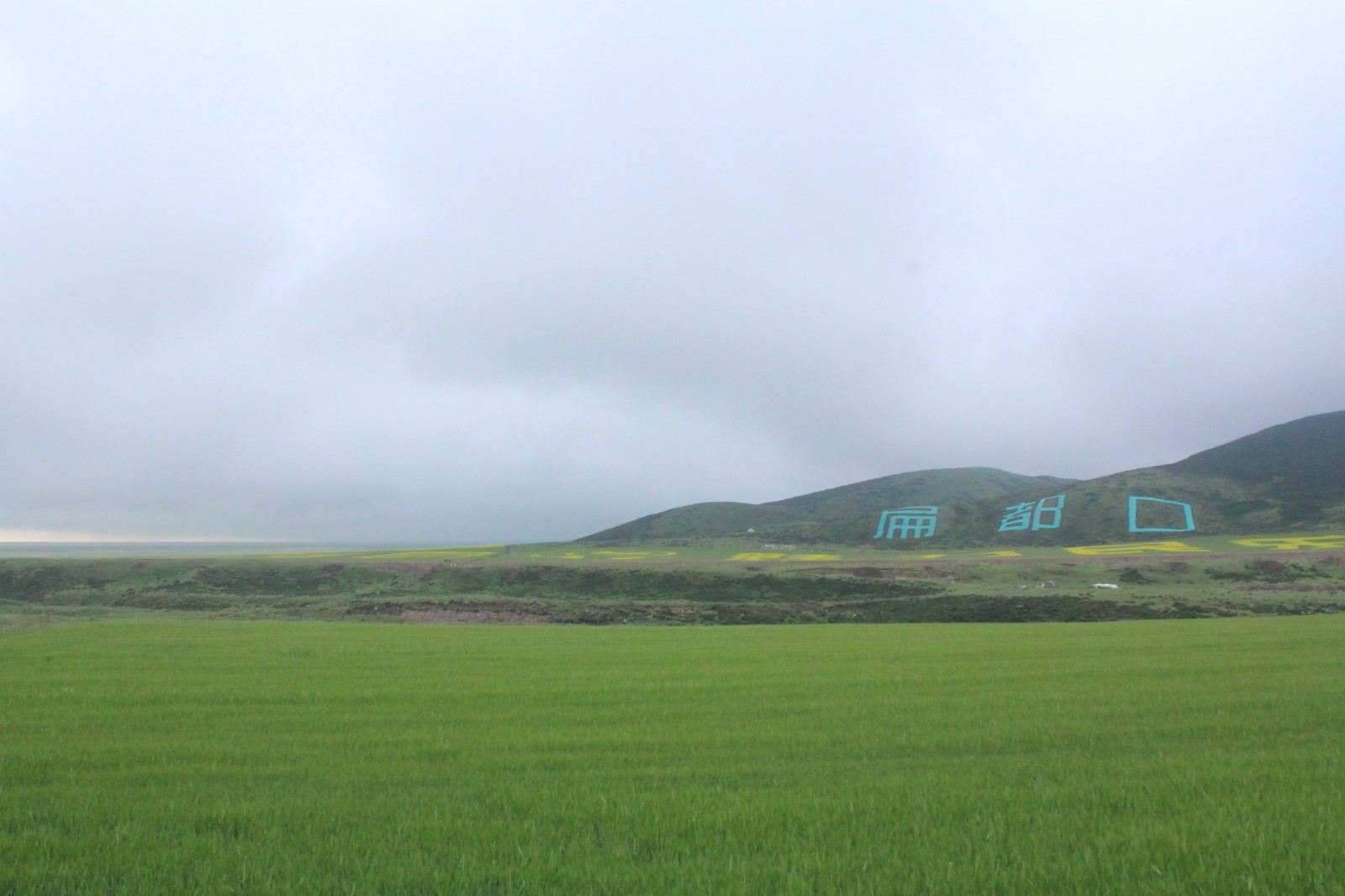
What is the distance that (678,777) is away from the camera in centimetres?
695

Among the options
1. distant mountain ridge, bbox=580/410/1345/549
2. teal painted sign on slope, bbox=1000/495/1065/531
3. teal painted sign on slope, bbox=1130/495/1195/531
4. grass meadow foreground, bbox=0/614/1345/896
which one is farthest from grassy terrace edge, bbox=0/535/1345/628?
teal painted sign on slope, bbox=1000/495/1065/531

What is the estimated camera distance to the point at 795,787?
648 cm

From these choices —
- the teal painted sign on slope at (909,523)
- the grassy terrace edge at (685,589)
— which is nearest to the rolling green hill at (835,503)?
the teal painted sign on slope at (909,523)

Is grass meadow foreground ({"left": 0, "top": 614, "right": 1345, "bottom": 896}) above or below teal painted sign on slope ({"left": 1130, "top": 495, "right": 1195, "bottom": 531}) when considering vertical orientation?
below

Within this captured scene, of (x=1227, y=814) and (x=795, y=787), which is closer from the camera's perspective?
(x=1227, y=814)

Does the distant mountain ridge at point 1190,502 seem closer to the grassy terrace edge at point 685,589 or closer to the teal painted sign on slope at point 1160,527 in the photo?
the teal painted sign on slope at point 1160,527

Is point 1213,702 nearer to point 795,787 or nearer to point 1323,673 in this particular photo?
point 1323,673

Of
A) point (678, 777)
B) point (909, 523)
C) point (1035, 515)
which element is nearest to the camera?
point (678, 777)

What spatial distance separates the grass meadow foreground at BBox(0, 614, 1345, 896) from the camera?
4.69 meters

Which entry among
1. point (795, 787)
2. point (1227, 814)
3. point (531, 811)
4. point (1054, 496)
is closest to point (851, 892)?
point (795, 787)

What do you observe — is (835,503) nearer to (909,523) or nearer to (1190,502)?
(909,523)

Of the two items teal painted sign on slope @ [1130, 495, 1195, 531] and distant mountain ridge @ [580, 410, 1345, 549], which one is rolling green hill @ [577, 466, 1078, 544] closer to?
distant mountain ridge @ [580, 410, 1345, 549]

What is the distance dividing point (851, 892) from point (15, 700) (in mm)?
12645

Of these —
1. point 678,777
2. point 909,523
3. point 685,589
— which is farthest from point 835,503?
point 678,777
